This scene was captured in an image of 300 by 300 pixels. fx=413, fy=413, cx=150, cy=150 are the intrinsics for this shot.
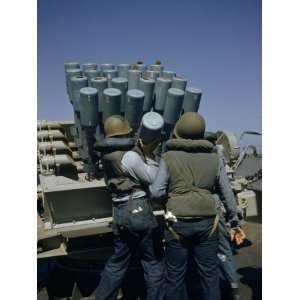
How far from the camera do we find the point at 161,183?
346 centimetres

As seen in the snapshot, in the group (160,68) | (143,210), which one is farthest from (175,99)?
(143,210)

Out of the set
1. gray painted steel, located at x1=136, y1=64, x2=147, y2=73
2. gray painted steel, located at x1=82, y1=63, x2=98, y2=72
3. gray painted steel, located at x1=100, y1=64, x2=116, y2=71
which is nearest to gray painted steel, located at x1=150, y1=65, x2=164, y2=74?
gray painted steel, located at x1=136, y1=64, x2=147, y2=73

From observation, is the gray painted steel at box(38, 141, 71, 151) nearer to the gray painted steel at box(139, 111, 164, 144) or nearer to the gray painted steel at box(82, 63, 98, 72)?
the gray painted steel at box(82, 63, 98, 72)

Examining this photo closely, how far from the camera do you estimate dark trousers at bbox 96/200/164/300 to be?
3.74 metres

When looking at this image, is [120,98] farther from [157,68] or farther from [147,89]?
[157,68]

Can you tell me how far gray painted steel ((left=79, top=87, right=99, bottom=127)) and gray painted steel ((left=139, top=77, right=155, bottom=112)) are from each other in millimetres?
602

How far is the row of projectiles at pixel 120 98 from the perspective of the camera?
4.43m

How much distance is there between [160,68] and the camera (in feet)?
18.4

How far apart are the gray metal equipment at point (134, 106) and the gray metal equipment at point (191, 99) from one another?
0.63 m

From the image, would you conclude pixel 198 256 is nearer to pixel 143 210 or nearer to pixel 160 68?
pixel 143 210

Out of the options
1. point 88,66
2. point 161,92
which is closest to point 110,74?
point 88,66

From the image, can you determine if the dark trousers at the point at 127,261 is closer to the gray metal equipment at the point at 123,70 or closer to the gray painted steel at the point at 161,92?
the gray painted steel at the point at 161,92

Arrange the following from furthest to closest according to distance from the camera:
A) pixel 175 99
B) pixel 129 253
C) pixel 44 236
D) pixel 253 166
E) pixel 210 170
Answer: pixel 253 166
pixel 175 99
pixel 44 236
pixel 129 253
pixel 210 170

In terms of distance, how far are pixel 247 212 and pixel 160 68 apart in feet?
7.51
